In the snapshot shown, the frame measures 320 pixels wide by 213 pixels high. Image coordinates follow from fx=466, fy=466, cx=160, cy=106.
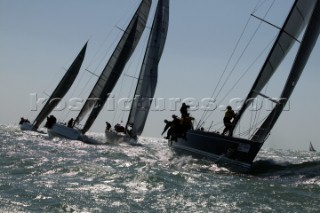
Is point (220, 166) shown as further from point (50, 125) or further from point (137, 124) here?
point (50, 125)

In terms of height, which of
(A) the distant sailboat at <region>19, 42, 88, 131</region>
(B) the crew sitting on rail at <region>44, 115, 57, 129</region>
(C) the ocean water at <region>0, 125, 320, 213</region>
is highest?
(A) the distant sailboat at <region>19, 42, 88, 131</region>

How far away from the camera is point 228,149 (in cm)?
1658

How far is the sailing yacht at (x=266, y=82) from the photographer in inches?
635

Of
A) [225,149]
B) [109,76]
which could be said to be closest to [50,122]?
[109,76]

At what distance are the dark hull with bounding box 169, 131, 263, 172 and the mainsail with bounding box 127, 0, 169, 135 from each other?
11.6 m

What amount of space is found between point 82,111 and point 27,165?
19.1 m

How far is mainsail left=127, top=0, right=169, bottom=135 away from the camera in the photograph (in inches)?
1208

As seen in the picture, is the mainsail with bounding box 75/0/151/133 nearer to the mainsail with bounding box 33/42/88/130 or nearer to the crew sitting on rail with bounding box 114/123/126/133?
the crew sitting on rail with bounding box 114/123/126/133

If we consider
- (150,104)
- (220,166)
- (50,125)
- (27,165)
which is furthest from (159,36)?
(27,165)

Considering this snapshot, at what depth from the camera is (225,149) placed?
1680cm

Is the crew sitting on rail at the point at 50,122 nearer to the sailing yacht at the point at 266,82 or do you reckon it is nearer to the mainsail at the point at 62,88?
the mainsail at the point at 62,88

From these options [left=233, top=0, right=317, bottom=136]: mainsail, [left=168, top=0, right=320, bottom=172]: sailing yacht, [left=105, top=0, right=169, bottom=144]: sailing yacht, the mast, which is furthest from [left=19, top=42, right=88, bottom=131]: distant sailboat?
the mast

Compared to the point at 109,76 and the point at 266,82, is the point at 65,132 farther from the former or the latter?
the point at 266,82

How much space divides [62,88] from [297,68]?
23.0m
